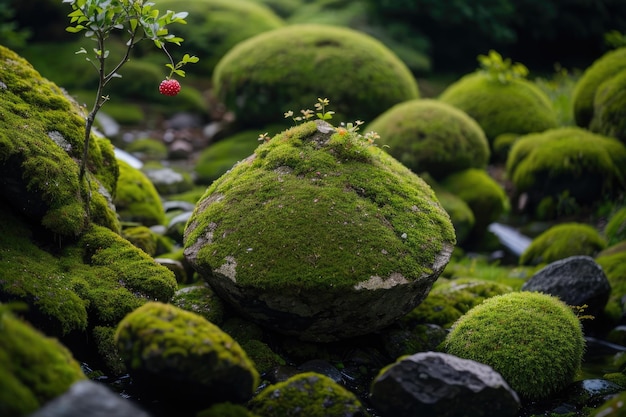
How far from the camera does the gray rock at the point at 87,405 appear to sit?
10.4 feet

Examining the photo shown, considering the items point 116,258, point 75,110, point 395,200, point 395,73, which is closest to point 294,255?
point 395,200

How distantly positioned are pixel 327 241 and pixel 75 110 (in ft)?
11.3

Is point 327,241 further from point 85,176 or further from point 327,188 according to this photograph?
point 85,176

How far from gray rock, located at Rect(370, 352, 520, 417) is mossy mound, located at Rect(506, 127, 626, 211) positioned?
26.9 ft

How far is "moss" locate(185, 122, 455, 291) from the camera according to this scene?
5453mm

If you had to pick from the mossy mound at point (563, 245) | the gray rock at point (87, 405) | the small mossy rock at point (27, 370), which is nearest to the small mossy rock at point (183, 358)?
the small mossy rock at point (27, 370)

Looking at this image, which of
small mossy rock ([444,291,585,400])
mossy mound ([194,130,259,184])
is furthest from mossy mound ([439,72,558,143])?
small mossy rock ([444,291,585,400])

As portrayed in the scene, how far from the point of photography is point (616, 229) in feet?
33.1

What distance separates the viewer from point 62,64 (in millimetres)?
16656

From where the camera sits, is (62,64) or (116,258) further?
(62,64)

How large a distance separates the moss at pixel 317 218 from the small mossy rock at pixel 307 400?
2.82 ft

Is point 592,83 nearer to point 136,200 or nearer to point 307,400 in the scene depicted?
point 136,200

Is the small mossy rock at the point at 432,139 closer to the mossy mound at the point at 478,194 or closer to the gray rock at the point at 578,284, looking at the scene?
the mossy mound at the point at 478,194

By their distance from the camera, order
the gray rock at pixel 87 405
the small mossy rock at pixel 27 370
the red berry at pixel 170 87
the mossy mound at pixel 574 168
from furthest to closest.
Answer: the mossy mound at pixel 574 168
the red berry at pixel 170 87
the small mossy rock at pixel 27 370
the gray rock at pixel 87 405
